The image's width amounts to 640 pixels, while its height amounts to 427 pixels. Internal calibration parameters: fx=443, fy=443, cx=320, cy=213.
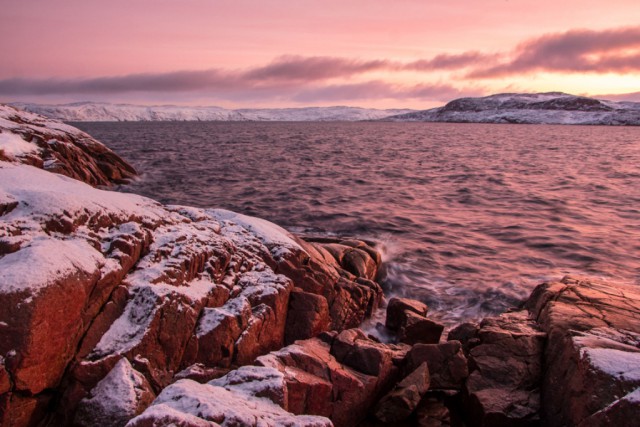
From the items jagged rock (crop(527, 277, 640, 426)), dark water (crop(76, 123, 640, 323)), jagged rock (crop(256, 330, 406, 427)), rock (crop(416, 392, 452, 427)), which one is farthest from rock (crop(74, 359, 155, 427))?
dark water (crop(76, 123, 640, 323))

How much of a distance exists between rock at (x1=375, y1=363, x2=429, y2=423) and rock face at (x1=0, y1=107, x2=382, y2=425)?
193cm

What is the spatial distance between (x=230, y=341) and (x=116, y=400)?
1789 mm

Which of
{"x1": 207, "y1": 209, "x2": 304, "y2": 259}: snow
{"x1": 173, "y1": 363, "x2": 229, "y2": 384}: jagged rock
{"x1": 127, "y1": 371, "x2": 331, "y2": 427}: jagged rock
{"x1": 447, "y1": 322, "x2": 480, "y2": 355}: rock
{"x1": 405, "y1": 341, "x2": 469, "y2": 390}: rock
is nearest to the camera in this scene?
{"x1": 127, "y1": 371, "x2": 331, "y2": 427}: jagged rock

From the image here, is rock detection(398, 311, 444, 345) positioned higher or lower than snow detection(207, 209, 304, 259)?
lower

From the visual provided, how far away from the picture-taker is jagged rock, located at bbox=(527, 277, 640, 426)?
5.33 meters

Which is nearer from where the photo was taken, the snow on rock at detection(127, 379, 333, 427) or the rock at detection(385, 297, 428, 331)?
the snow on rock at detection(127, 379, 333, 427)

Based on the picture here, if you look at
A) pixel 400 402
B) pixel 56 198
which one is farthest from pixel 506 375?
pixel 56 198

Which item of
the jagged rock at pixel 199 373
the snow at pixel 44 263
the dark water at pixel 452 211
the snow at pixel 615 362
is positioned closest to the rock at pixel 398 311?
the dark water at pixel 452 211

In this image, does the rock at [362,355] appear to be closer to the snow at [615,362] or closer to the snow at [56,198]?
the snow at [615,362]

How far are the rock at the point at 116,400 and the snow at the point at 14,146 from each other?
35.0 ft

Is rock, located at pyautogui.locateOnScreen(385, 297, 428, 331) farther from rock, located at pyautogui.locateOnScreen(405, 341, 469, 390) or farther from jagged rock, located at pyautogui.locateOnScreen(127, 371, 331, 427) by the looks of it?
jagged rock, located at pyautogui.locateOnScreen(127, 371, 331, 427)

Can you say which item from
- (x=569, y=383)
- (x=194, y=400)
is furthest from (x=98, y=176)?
(x=569, y=383)

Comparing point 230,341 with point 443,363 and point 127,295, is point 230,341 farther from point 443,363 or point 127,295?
point 443,363

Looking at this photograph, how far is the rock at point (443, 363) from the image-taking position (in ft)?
22.7
